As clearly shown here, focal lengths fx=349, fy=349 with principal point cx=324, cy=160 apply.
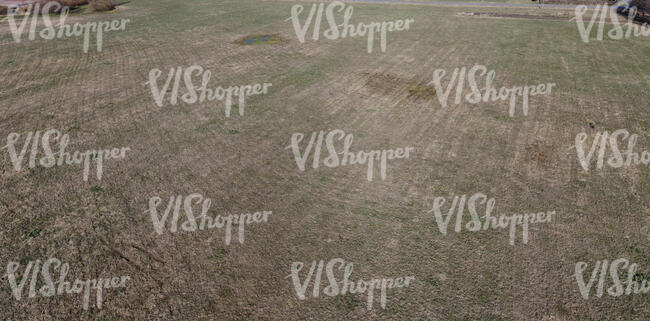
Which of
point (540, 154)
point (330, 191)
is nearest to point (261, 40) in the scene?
point (330, 191)

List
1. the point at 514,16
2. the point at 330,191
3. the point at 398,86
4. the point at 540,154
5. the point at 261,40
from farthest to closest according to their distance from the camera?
the point at 514,16, the point at 261,40, the point at 398,86, the point at 540,154, the point at 330,191

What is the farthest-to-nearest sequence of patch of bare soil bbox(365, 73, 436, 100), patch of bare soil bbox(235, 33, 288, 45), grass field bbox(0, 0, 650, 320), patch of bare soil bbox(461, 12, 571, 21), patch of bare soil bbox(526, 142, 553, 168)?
1. patch of bare soil bbox(461, 12, 571, 21)
2. patch of bare soil bbox(235, 33, 288, 45)
3. patch of bare soil bbox(365, 73, 436, 100)
4. patch of bare soil bbox(526, 142, 553, 168)
5. grass field bbox(0, 0, 650, 320)

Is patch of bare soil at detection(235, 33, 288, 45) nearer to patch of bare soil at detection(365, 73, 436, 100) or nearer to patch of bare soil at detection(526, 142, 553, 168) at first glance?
patch of bare soil at detection(365, 73, 436, 100)

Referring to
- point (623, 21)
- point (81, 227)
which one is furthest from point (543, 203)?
point (623, 21)

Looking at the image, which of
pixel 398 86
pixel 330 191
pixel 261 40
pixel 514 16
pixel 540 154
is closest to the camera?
pixel 330 191

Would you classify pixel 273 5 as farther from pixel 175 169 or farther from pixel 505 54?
pixel 175 169

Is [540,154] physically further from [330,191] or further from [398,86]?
[398,86]

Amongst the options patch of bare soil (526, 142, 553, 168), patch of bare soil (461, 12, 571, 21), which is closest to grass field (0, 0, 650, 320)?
patch of bare soil (526, 142, 553, 168)

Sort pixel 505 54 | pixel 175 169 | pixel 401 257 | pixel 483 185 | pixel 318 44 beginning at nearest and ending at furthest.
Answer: pixel 401 257, pixel 483 185, pixel 175 169, pixel 505 54, pixel 318 44
